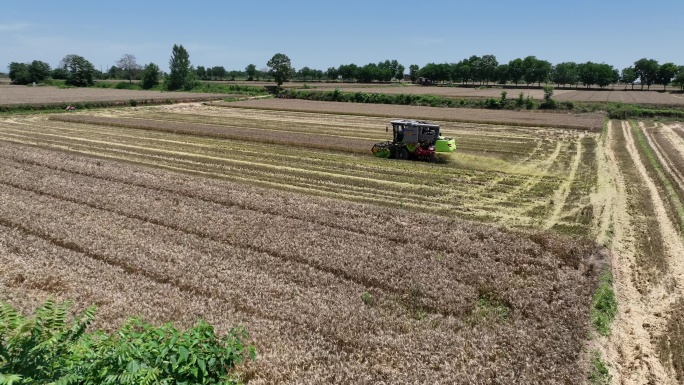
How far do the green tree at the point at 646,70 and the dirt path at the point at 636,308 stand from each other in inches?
6003

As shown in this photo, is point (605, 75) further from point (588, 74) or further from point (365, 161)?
point (365, 161)

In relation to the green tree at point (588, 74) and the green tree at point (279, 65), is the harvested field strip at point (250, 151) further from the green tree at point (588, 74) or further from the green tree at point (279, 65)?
the green tree at point (588, 74)

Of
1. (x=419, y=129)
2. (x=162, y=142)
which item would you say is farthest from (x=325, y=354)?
(x=162, y=142)

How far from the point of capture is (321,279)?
1267cm

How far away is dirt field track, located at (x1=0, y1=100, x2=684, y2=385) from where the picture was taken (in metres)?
9.82

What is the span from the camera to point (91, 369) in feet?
18.2

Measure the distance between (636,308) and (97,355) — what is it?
1295 centimetres

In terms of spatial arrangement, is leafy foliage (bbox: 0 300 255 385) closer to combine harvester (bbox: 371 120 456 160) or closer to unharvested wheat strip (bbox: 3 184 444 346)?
unharvested wheat strip (bbox: 3 184 444 346)

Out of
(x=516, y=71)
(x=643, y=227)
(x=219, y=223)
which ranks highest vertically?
(x=516, y=71)

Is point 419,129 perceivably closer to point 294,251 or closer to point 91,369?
point 294,251

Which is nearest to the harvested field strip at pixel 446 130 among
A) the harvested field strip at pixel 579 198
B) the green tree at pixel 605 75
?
the harvested field strip at pixel 579 198

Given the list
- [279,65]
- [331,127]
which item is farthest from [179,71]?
[331,127]

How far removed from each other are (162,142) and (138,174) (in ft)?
38.8

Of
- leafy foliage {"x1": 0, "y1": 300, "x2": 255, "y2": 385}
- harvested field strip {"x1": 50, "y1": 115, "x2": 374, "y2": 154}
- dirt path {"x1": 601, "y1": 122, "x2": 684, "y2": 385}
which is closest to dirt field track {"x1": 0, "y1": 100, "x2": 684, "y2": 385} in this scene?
dirt path {"x1": 601, "y1": 122, "x2": 684, "y2": 385}
